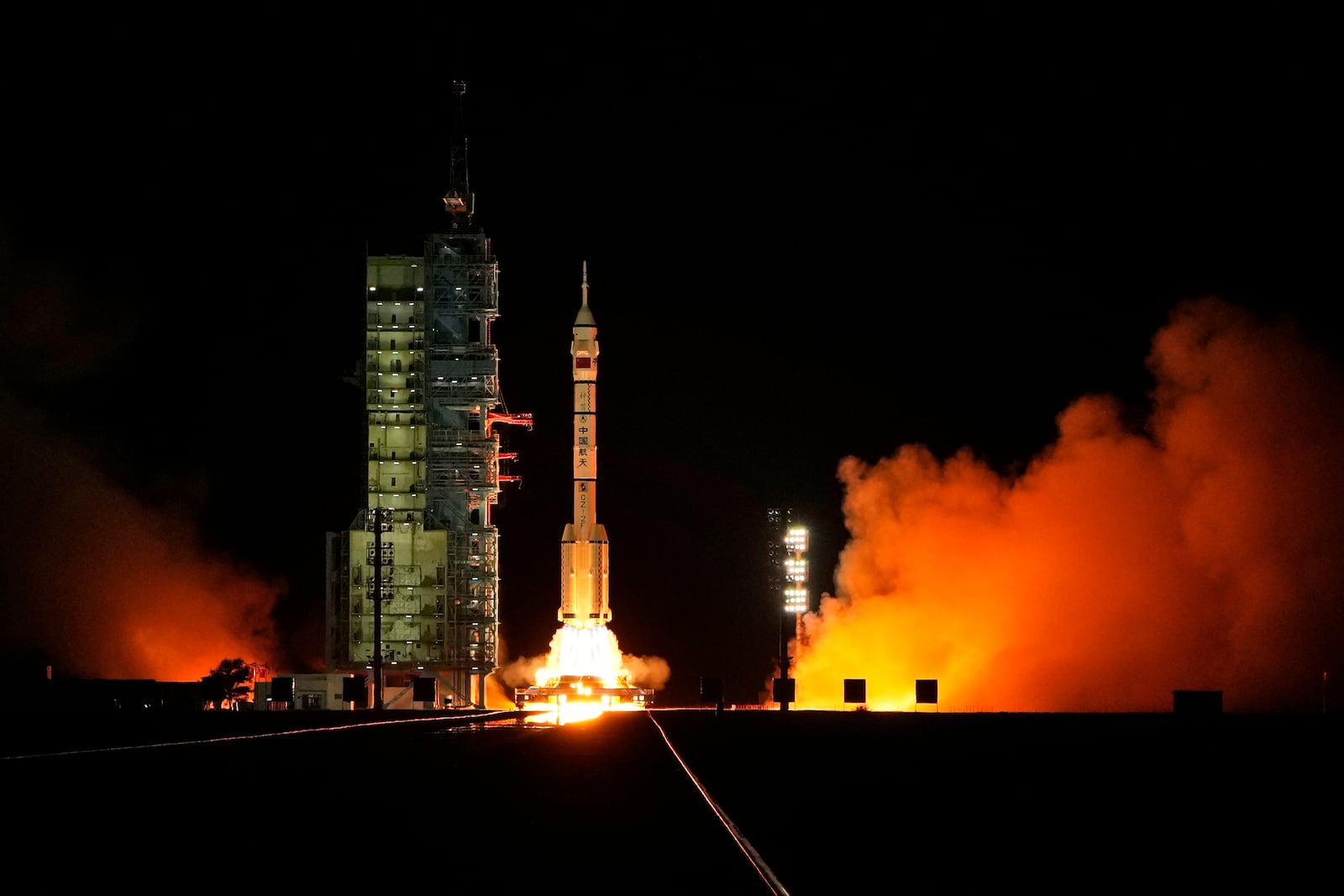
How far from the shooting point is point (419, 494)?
259ft

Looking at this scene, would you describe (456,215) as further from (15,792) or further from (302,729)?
(15,792)

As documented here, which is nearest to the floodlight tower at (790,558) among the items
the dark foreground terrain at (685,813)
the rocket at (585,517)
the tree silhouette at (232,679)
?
the rocket at (585,517)

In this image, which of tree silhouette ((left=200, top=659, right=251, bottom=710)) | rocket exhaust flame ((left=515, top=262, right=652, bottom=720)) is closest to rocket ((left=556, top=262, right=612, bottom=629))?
rocket exhaust flame ((left=515, top=262, right=652, bottom=720))

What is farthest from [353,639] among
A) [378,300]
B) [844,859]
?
[844,859]

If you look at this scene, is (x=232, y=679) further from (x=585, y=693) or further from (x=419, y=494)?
(x=585, y=693)

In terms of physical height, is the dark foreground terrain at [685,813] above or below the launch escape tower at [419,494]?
below

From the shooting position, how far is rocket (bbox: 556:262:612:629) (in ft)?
263

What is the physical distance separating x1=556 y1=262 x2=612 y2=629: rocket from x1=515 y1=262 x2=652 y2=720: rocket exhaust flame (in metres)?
0.04

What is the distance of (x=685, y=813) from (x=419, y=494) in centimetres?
6308

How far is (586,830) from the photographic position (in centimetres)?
1537

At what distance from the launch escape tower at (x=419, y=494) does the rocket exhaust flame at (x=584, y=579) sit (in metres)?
3.46

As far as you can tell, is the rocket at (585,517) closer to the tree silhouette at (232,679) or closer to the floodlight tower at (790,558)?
the floodlight tower at (790,558)

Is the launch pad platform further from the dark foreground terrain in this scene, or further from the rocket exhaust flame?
the dark foreground terrain

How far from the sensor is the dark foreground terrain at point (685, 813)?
1223cm
